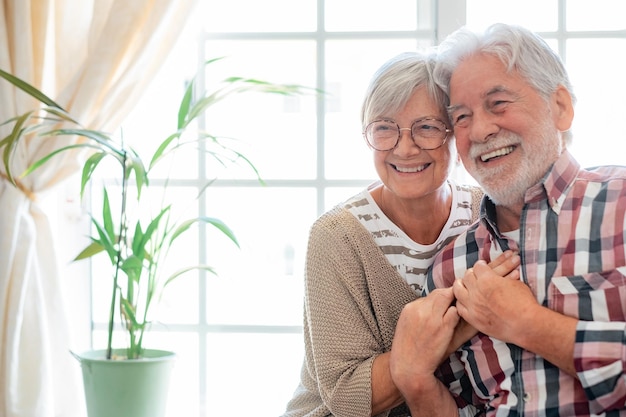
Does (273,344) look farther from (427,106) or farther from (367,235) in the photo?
(427,106)

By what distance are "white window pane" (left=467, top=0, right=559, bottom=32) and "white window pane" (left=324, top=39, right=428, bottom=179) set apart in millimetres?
259

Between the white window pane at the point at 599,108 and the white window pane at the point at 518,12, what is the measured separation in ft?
0.52

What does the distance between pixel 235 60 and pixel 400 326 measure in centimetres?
130

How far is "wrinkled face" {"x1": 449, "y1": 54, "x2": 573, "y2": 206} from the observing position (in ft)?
5.74

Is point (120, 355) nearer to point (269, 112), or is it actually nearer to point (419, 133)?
point (269, 112)

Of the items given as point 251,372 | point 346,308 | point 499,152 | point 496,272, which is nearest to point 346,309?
point 346,308

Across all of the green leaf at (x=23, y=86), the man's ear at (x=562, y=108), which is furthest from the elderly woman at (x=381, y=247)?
the green leaf at (x=23, y=86)

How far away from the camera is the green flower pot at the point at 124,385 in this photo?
2232 mm

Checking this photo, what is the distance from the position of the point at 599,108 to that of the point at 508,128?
1.08 meters

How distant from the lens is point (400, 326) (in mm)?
1844

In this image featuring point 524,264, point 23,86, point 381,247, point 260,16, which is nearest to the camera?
point 524,264

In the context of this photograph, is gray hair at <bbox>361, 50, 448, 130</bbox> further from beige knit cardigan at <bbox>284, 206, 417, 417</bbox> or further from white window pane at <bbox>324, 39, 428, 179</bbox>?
white window pane at <bbox>324, 39, 428, 179</bbox>

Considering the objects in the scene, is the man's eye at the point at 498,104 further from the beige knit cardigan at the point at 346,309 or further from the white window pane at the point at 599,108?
the white window pane at the point at 599,108

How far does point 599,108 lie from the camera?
2670 mm
